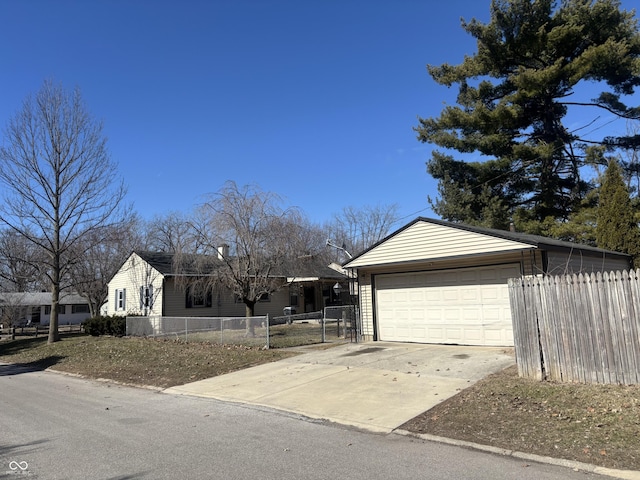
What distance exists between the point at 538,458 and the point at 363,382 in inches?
184

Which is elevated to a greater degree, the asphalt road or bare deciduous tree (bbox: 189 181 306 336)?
bare deciduous tree (bbox: 189 181 306 336)

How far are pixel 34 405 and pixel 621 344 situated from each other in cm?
1080

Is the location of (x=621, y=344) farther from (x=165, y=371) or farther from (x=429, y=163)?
(x=429, y=163)

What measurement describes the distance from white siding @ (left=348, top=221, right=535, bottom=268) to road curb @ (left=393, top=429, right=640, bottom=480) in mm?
7630

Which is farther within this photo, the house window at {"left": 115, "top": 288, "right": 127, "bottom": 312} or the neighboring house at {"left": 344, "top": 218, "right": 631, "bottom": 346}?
the house window at {"left": 115, "top": 288, "right": 127, "bottom": 312}

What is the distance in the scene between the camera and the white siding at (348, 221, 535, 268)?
12914 millimetres

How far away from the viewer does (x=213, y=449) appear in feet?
18.7

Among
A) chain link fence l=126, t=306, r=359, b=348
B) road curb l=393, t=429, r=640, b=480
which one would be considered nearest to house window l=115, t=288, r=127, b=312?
chain link fence l=126, t=306, r=359, b=348

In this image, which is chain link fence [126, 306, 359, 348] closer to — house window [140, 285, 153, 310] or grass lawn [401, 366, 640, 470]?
house window [140, 285, 153, 310]

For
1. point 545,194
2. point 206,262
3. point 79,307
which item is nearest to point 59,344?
point 206,262

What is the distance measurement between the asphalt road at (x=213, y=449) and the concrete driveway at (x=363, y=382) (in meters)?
0.47

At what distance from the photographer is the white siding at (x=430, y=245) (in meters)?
12.9

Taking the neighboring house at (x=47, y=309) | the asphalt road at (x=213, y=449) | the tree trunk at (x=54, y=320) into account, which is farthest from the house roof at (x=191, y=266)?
the neighboring house at (x=47, y=309)

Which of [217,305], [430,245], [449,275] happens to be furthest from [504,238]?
[217,305]
